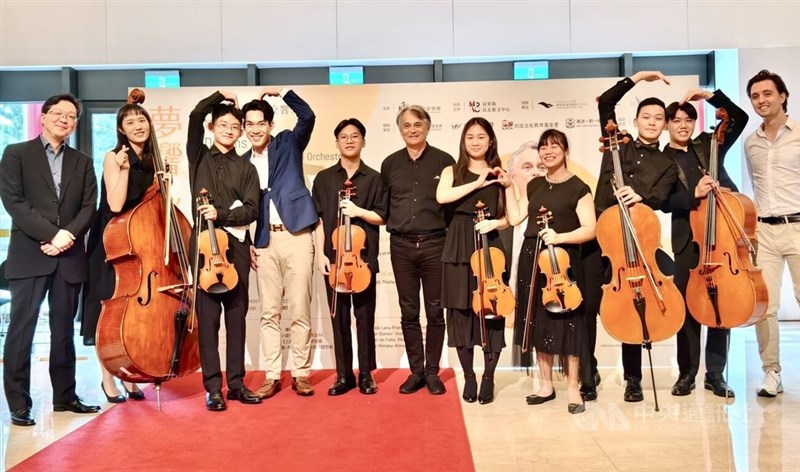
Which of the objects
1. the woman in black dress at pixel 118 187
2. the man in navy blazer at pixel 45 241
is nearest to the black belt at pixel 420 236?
the woman in black dress at pixel 118 187

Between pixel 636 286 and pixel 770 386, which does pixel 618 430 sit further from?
A: pixel 770 386

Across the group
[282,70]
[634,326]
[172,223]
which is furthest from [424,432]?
[282,70]

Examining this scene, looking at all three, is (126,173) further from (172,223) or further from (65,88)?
(65,88)

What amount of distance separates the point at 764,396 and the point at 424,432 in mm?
2057

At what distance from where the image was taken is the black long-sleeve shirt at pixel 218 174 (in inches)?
143

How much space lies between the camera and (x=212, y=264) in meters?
3.40

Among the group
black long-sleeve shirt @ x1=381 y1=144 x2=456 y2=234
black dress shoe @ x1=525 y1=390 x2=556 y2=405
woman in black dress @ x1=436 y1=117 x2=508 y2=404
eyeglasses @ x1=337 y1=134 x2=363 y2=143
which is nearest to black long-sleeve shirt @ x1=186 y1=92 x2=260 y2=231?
eyeglasses @ x1=337 y1=134 x2=363 y2=143

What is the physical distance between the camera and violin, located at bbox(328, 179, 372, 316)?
3656mm

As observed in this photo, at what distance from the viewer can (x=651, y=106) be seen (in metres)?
3.67

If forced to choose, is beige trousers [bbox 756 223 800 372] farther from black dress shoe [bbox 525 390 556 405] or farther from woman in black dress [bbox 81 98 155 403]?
woman in black dress [bbox 81 98 155 403]

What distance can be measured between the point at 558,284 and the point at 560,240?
0.24m

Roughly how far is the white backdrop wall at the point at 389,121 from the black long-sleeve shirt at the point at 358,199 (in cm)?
84

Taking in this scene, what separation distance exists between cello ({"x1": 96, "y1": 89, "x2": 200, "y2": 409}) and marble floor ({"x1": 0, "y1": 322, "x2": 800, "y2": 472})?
55 centimetres

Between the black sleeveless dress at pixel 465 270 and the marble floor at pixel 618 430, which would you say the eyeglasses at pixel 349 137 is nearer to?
the black sleeveless dress at pixel 465 270
